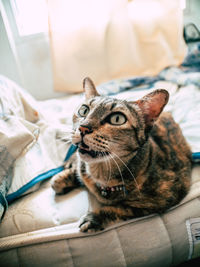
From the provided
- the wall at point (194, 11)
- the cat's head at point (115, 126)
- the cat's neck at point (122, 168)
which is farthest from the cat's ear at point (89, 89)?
the wall at point (194, 11)

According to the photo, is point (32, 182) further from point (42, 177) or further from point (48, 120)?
point (48, 120)

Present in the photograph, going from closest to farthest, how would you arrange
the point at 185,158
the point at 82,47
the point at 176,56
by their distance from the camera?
the point at 185,158 → the point at 82,47 → the point at 176,56

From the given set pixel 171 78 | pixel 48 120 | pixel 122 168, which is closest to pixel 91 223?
pixel 122 168

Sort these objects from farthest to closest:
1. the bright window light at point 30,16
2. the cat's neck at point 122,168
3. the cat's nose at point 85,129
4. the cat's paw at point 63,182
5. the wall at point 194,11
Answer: the bright window light at point 30,16
the wall at point 194,11
the cat's paw at point 63,182
the cat's neck at point 122,168
the cat's nose at point 85,129

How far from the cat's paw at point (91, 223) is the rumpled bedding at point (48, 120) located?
296 millimetres

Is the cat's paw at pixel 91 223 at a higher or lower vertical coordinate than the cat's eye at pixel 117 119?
lower

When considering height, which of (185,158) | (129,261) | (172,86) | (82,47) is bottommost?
(129,261)

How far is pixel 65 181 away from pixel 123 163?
0.32 m

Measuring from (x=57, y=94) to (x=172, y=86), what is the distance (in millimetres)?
1087

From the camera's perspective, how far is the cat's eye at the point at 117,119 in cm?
69

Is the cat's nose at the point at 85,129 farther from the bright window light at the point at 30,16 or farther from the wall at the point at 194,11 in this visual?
the bright window light at the point at 30,16

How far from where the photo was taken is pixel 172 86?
5.11ft

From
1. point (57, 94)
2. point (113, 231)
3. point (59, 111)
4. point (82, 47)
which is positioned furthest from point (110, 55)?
point (113, 231)

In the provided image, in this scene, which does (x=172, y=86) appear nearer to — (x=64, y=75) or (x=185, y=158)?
(x=185, y=158)
